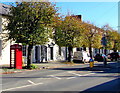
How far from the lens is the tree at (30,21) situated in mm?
18500

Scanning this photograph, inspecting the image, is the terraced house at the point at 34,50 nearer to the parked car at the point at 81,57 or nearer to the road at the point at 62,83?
the parked car at the point at 81,57

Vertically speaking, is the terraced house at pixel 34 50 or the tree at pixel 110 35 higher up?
the tree at pixel 110 35

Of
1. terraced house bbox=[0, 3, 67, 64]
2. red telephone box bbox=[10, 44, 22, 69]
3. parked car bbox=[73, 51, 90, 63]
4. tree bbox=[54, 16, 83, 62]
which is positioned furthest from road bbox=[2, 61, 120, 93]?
parked car bbox=[73, 51, 90, 63]

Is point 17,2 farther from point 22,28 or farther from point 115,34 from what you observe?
point 115,34

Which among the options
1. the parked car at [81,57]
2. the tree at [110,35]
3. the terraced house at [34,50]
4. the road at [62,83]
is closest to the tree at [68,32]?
the parked car at [81,57]

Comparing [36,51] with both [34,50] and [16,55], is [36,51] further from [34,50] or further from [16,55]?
[16,55]

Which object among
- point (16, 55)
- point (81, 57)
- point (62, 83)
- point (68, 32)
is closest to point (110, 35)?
point (81, 57)

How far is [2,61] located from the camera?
23.2 meters

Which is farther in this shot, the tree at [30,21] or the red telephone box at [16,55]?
the red telephone box at [16,55]

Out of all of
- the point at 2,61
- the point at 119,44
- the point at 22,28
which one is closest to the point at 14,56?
the point at 22,28

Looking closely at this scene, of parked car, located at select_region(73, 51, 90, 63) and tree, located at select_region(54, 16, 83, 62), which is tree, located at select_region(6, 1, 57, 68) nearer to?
tree, located at select_region(54, 16, 83, 62)

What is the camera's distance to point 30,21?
18.8m

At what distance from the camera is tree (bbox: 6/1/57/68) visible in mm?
18500

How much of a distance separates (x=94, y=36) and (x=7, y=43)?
17.5 meters
